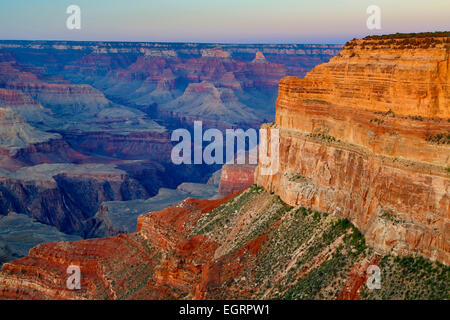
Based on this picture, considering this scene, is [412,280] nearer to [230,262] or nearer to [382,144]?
[382,144]

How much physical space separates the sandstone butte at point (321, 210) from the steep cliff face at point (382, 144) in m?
0.07

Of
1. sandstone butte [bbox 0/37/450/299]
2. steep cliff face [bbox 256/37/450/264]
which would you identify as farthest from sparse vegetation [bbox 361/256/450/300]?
steep cliff face [bbox 256/37/450/264]

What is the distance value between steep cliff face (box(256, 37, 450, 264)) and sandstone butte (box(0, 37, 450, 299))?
7 cm

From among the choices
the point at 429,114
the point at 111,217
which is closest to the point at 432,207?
the point at 429,114

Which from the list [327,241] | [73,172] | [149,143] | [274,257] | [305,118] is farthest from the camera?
[149,143]

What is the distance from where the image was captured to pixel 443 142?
102 feet

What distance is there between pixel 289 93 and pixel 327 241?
13.4 m

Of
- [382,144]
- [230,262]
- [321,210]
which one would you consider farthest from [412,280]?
[230,262]

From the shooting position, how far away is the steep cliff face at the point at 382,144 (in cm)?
3123

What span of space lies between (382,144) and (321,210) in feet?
25.0

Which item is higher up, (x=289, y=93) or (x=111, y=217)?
(x=289, y=93)

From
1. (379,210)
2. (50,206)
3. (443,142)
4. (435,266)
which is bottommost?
(50,206)

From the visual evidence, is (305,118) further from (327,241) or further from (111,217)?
(111,217)

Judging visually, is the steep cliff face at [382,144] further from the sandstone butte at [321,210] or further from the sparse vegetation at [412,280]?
the sparse vegetation at [412,280]
